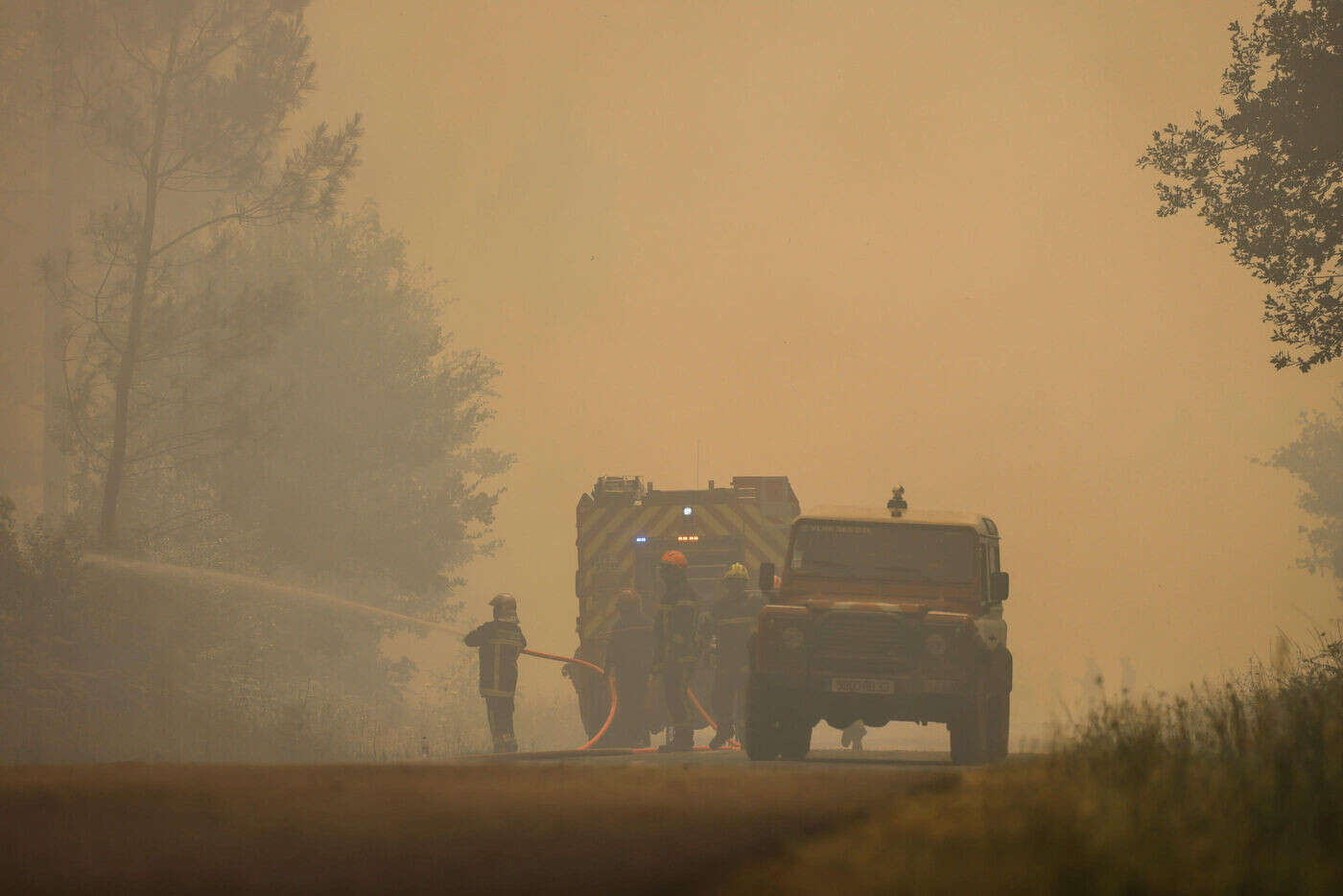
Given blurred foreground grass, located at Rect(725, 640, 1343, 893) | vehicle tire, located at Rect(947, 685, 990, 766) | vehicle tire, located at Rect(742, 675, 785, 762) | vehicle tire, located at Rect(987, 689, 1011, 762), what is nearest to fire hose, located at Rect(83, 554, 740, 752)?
vehicle tire, located at Rect(742, 675, 785, 762)

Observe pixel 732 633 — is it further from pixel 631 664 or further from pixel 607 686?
pixel 607 686

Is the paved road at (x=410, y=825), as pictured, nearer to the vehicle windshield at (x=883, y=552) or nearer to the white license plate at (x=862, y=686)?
the white license plate at (x=862, y=686)

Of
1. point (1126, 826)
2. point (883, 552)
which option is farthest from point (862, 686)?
point (1126, 826)

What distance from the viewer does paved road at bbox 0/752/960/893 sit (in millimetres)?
6133

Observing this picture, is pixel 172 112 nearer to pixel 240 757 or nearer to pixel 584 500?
pixel 584 500

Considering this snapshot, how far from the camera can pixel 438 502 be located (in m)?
40.8

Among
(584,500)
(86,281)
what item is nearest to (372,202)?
(86,281)

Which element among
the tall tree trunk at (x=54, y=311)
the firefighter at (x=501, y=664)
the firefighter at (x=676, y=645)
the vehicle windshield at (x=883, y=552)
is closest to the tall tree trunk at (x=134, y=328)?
the firefighter at (x=501, y=664)

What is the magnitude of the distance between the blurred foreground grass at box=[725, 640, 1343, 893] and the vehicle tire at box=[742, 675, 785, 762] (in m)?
4.32

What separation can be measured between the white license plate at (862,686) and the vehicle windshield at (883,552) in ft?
5.63

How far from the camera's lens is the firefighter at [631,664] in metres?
21.3

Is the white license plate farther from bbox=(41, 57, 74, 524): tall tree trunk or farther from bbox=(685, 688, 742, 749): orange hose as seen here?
bbox=(41, 57, 74, 524): tall tree trunk

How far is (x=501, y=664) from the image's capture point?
19984 mm

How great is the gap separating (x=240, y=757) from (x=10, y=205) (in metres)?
34.3
